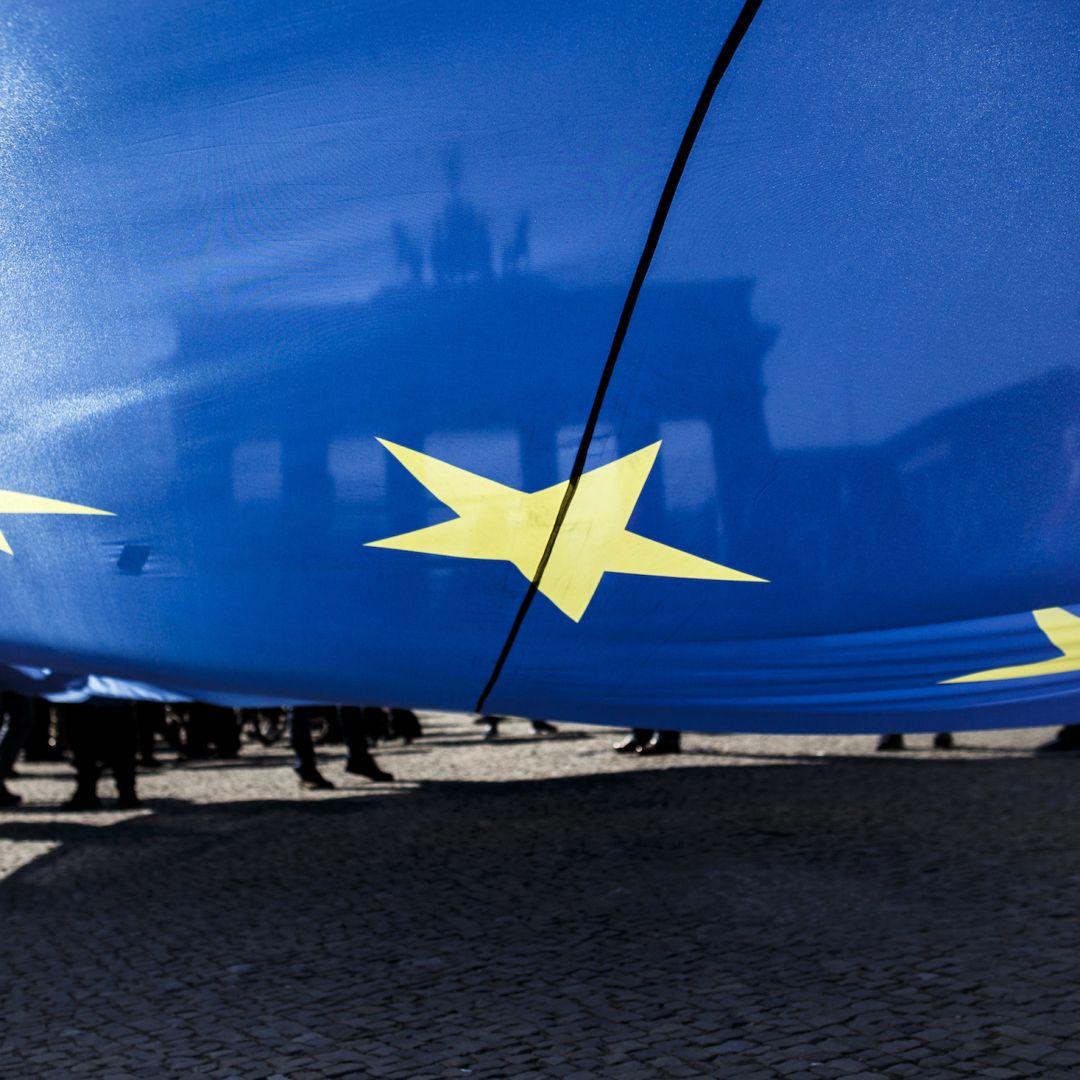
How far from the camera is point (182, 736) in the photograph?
53.9 feet

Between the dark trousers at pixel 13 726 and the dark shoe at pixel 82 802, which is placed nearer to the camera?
the dark shoe at pixel 82 802

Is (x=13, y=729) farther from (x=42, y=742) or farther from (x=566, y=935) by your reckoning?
(x=566, y=935)

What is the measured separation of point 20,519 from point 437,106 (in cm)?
187

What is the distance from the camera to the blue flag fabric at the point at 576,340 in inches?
142

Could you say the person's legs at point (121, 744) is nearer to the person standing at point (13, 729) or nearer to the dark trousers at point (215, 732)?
the person standing at point (13, 729)

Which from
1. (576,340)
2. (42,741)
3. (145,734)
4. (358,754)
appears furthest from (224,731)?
(576,340)

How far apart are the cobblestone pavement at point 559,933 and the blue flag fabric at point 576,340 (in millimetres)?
915

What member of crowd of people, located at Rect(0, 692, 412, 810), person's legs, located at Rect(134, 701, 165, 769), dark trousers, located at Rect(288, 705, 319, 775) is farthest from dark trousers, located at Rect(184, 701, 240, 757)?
dark trousers, located at Rect(288, 705, 319, 775)

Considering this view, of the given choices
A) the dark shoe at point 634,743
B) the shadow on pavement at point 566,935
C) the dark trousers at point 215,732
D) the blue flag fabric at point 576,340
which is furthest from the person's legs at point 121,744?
the blue flag fabric at point 576,340

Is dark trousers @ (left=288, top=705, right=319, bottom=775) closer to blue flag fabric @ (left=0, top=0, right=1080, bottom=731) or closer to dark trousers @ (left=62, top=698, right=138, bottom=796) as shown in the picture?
dark trousers @ (left=62, top=698, right=138, bottom=796)

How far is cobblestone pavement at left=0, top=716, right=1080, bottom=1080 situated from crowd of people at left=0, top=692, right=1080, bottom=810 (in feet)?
1.51

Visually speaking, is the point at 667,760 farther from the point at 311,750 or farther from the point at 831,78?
the point at 831,78

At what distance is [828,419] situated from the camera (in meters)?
3.79

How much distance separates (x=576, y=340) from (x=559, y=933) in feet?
8.35
